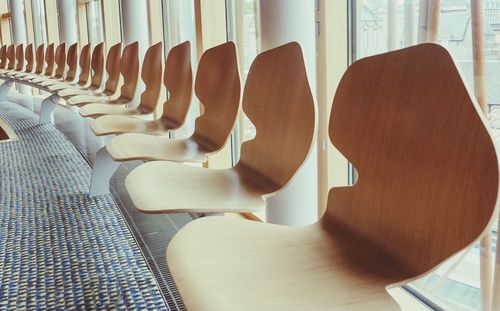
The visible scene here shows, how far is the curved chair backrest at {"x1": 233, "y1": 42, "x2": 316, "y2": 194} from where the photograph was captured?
160 cm

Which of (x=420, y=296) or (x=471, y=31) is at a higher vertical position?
(x=471, y=31)

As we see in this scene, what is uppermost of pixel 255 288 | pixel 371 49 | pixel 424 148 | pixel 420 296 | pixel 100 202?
pixel 371 49

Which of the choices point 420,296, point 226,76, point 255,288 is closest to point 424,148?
point 255,288

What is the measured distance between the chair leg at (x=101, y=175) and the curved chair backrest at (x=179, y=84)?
1.26 feet

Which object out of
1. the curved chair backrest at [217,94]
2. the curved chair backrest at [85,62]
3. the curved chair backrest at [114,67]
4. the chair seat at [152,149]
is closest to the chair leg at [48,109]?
the curved chair backrest at [85,62]

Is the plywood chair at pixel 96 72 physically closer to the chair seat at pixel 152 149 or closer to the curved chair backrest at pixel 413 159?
the chair seat at pixel 152 149

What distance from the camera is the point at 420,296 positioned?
208cm

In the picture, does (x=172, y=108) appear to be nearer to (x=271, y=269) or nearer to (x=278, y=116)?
(x=278, y=116)

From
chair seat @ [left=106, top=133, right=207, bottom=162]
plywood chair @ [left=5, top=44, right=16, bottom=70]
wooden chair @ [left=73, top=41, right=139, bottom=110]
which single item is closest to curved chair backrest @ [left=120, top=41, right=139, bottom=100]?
wooden chair @ [left=73, top=41, right=139, bottom=110]

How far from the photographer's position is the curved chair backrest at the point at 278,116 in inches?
63.1

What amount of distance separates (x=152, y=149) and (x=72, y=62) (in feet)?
12.9

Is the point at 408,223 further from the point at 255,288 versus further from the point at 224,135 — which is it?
the point at 224,135

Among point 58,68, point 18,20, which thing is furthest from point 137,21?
point 18,20

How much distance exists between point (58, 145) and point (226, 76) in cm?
253
